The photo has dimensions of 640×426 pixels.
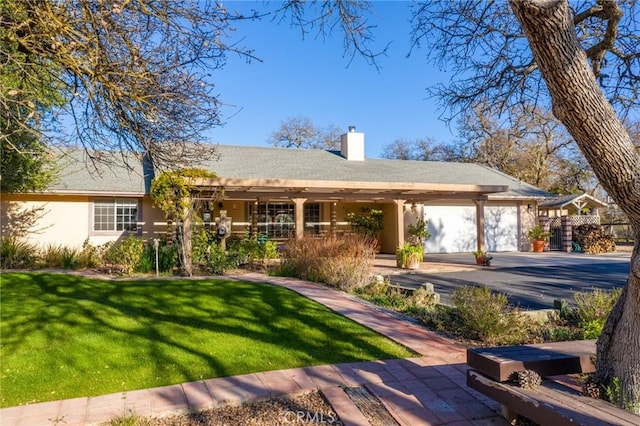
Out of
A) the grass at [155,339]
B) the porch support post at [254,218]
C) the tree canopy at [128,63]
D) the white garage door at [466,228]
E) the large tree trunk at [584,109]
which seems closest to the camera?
the large tree trunk at [584,109]

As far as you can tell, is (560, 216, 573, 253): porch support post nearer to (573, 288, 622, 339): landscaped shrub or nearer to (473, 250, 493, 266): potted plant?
(473, 250, 493, 266): potted plant

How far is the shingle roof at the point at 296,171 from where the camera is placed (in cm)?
1444

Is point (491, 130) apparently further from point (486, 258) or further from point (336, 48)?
point (336, 48)

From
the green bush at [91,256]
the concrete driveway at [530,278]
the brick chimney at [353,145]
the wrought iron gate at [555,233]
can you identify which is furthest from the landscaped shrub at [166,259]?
the wrought iron gate at [555,233]

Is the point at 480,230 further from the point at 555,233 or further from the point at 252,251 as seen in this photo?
the point at 555,233

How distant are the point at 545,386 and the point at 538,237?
18442mm

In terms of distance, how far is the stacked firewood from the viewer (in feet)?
62.5

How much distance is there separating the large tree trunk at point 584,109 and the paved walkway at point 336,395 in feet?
3.99

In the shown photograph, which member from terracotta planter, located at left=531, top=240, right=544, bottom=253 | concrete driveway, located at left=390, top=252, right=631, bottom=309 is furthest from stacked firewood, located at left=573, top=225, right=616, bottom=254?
concrete driveway, located at left=390, top=252, right=631, bottom=309

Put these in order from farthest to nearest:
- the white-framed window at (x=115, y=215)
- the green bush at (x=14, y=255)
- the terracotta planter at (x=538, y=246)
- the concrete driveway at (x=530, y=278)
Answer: the terracotta planter at (x=538, y=246)
the white-framed window at (x=115, y=215)
the green bush at (x=14, y=255)
the concrete driveway at (x=530, y=278)

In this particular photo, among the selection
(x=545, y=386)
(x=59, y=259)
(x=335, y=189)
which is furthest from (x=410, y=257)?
(x=59, y=259)

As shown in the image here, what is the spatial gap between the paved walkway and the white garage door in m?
14.4

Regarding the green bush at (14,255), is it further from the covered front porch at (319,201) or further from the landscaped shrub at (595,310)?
the landscaped shrub at (595,310)

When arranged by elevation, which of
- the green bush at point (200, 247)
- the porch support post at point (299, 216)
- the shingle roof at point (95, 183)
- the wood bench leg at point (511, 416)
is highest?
the shingle roof at point (95, 183)
